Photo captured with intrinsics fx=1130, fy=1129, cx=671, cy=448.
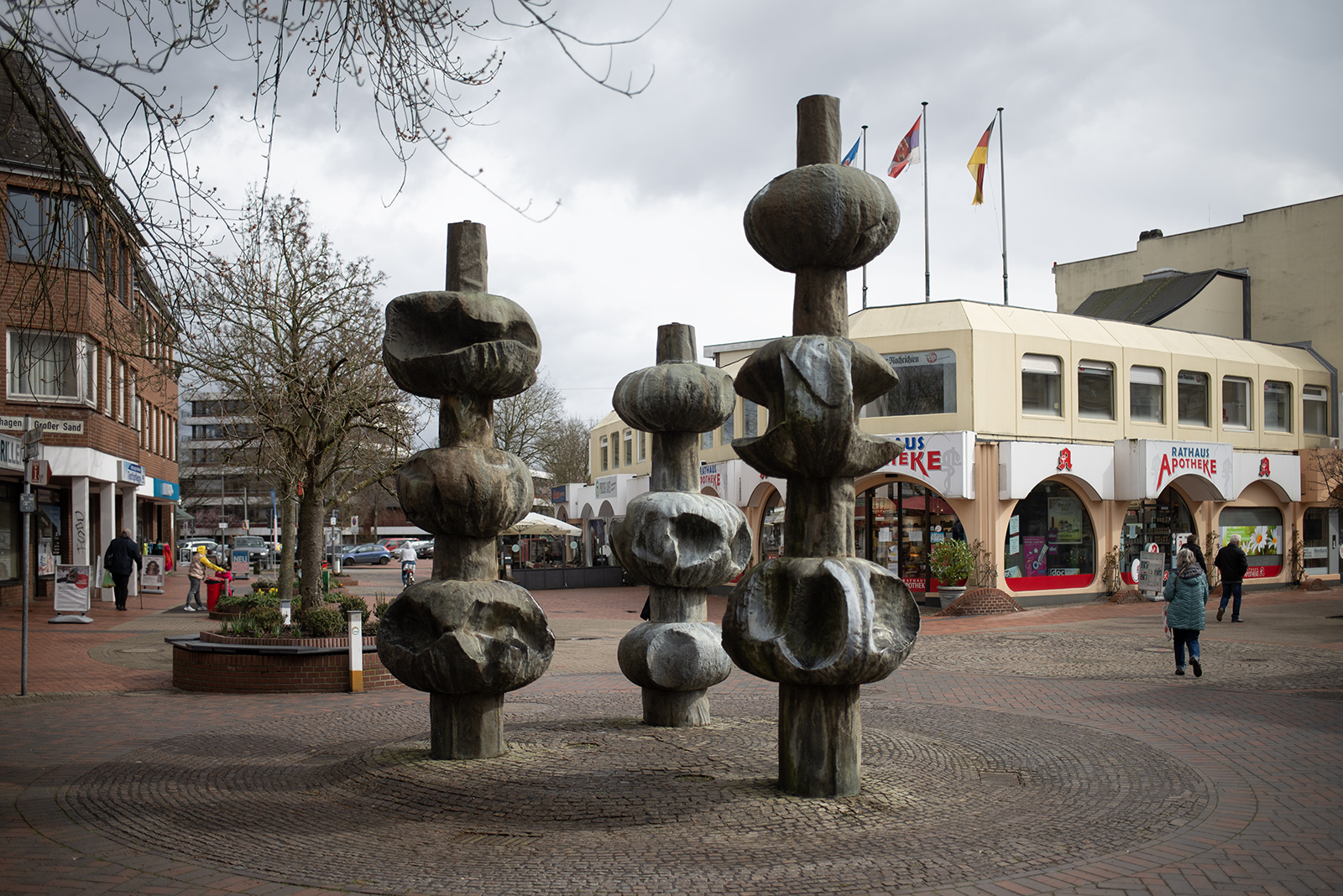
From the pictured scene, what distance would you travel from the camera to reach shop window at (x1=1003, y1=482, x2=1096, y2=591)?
24.6 metres

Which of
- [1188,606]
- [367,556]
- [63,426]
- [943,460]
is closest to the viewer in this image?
[1188,606]

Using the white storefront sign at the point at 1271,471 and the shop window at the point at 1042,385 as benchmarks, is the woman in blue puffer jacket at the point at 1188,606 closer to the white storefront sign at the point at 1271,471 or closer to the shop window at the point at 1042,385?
the shop window at the point at 1042,385

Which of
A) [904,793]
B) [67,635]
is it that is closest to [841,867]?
[904,793]

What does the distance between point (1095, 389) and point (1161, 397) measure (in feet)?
7.63

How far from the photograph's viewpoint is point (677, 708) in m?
9.23

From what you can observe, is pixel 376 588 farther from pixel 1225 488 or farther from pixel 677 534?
pixel 677 534

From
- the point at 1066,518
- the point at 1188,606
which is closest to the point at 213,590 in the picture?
the point at 1066,518

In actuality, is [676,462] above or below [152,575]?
above

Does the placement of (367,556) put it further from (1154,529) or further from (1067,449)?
(1067,449)

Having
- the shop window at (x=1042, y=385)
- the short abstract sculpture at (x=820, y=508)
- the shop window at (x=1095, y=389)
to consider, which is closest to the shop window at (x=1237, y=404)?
the shop window at (x=1095, y=389)

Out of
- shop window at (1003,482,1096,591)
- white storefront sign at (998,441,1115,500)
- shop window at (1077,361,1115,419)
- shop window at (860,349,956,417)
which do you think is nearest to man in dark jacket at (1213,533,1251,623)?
white storefront sign at (998,441,1115,500)

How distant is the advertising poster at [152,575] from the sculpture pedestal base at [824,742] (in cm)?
2633

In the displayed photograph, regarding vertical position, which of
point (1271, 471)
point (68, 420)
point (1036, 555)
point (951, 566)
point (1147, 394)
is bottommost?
point (951, 566)

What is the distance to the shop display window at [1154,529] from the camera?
86.9ft
